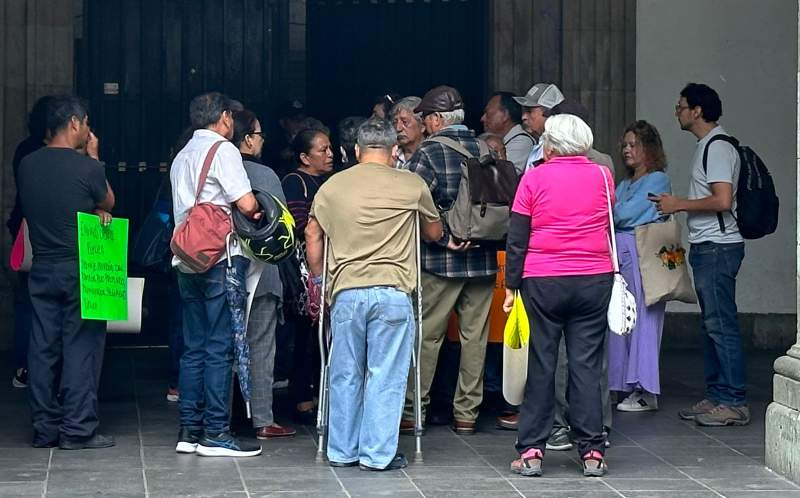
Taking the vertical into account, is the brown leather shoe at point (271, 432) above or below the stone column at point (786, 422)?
below

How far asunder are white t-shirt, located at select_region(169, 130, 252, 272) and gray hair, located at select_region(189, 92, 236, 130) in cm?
5

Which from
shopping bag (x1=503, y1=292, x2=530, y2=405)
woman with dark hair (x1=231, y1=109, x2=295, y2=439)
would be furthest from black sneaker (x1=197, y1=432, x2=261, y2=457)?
shopping bag (x1=503, y1=292, x2=530, y2=405)

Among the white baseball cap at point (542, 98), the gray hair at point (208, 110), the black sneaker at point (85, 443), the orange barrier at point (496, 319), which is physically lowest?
the black sneaker at point (85, 443)

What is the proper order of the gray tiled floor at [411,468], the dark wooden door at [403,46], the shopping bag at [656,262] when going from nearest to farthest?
the gray tiled floor at [411,468] → the shopping bag at [656,262] → the dark wooden door at [403,46]

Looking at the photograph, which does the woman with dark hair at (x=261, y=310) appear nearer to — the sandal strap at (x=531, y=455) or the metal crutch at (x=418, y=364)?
the metal crutch at (x=418, y=364)

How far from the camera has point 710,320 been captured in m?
8.89

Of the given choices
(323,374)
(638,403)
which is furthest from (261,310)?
(638,403)

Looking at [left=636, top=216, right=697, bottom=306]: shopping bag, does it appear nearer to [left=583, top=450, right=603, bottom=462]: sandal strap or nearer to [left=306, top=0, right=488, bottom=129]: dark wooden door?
[left=583, top=450, right=603, bottom=462]: sandal strap

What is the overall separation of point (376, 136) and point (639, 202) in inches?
86.6

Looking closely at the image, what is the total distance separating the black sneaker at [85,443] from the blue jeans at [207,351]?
0.44m

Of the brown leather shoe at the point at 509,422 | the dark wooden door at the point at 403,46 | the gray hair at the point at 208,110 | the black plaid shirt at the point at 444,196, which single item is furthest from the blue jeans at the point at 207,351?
the dark wooden door at the point at 403,46

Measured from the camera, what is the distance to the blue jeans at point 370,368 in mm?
7371

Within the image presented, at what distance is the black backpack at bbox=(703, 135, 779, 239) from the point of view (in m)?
8.78

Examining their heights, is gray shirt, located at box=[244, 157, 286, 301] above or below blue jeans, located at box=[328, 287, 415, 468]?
above
